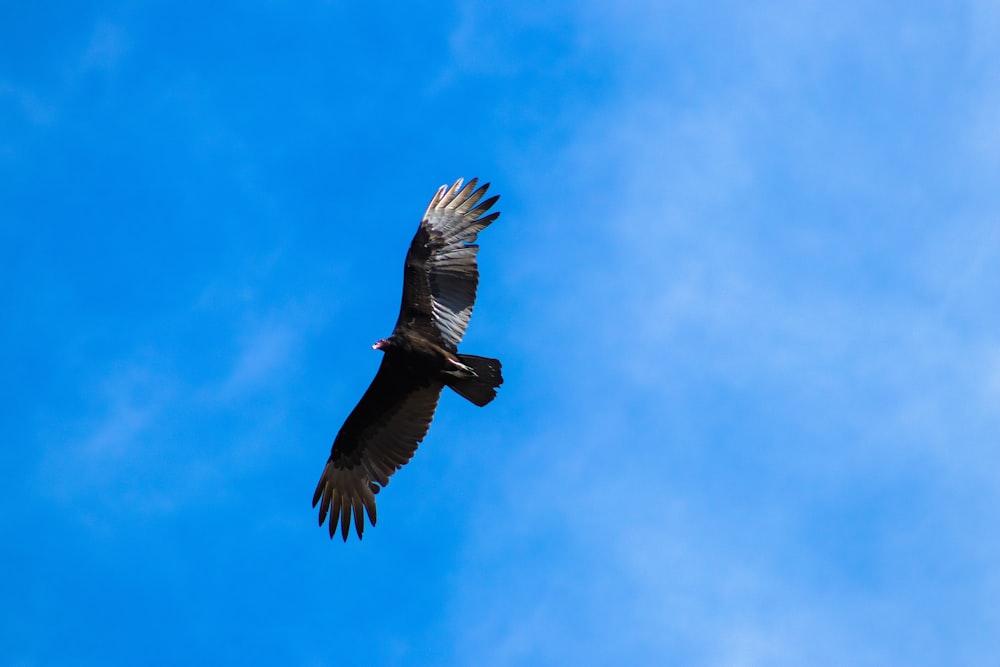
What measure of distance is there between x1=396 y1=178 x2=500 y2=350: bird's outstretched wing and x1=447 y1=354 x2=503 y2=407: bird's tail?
0.40 m

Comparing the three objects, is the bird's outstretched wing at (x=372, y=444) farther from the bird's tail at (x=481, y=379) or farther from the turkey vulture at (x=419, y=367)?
the bird's tail at (x=481, y=379)

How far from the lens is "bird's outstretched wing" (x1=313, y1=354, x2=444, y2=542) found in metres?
15.6

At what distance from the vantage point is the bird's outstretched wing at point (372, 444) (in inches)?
614

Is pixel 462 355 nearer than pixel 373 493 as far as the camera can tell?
Yes

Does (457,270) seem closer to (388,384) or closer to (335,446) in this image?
(388,384)

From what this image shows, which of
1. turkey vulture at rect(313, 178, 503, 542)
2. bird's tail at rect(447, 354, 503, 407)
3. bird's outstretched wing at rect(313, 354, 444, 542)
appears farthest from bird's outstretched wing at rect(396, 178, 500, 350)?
bird's outstretched wing at rect(313, 354, 444, 542)

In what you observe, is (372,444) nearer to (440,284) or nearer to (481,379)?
(481,379)

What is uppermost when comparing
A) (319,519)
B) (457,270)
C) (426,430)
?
(457,270)

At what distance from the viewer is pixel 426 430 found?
51.5 ft

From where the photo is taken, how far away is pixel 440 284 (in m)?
14.9

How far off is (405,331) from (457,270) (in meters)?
1.05

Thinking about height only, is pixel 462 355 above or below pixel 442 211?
below

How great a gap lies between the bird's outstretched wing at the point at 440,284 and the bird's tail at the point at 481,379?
40cm

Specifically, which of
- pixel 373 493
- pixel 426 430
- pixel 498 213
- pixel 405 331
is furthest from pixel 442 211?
pixel 373 493
